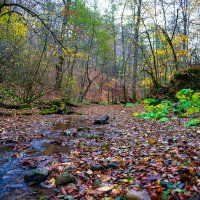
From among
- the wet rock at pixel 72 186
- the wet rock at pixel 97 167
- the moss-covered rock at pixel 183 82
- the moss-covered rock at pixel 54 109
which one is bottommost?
the wet rock at pixel 72 186

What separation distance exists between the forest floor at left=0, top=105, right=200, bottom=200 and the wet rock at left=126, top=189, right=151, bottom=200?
12cm

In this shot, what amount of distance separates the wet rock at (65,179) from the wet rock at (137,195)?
112cm

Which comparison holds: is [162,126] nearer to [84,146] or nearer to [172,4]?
[84,146]

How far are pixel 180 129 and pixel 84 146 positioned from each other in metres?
3.18

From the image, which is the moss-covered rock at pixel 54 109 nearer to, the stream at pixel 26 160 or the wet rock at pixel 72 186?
the stream at pixel 26 160

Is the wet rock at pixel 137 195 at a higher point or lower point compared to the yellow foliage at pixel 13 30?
lower

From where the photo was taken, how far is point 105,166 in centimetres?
449

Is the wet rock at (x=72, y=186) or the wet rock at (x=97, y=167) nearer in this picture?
the wet rock at (x=72, y=186)

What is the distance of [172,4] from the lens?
20703mm

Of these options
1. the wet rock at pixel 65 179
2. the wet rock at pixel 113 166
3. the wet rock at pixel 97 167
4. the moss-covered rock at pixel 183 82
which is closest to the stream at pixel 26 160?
the wet rock at pixel 65 179

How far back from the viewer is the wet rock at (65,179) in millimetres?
3912

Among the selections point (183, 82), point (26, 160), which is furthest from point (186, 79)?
point (26, 160)

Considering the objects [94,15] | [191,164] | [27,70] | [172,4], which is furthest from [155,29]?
[191,164]

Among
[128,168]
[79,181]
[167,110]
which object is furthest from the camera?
[167,110]
